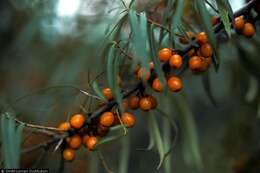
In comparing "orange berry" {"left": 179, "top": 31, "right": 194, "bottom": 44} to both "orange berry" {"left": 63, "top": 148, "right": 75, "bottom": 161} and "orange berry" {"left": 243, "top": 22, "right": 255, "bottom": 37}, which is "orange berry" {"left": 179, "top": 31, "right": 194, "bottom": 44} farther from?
"orange berry" {"left": 63, "top": 148, "right": 75, "bottom": 161}

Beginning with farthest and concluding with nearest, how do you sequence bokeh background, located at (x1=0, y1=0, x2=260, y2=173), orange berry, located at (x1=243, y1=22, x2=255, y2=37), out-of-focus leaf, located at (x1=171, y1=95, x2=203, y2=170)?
bokeh background, located at (x1=0, y1=0, x2=260, y2=173) < out-of-focus leaf, located at (x1=171, y1=95, x2=203, y2=170) < orange berry, located at (x1=243, y1=22, x2=255, y2=37)

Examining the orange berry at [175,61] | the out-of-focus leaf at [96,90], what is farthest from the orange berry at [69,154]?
the orange berry at [175,61]

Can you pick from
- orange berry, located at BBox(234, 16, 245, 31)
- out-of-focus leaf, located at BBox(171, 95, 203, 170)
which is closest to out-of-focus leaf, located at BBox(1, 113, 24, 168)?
orange berry, located at BBox(234, 16, 245, 31)

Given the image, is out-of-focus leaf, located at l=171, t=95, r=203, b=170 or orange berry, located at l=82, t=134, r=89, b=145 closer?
orange berry, located at l=82, t=134, r=89, b=145

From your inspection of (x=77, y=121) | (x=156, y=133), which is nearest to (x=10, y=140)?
(x=77, y=121)

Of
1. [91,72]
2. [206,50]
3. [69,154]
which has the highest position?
[91,72]

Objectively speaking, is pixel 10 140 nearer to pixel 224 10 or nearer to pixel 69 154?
pixel 69 154
